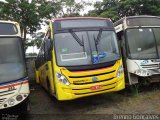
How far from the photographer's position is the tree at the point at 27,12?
645 inches

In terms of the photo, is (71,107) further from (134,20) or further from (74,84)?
(134,20)

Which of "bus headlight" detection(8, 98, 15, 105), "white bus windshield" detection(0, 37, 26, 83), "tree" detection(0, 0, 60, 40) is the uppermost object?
"tree" detection(0, 0, 60, 40)

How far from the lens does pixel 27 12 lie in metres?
16.8

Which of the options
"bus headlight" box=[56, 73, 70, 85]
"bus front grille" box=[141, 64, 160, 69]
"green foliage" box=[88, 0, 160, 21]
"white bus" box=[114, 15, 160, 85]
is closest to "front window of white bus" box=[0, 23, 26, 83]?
"bus headlight" box=[56, 73, 70, 85]

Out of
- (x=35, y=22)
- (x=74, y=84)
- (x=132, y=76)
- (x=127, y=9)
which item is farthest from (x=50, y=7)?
(x=74, y=84)

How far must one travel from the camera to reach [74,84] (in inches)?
324

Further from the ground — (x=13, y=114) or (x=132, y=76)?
(x=132, y=76)

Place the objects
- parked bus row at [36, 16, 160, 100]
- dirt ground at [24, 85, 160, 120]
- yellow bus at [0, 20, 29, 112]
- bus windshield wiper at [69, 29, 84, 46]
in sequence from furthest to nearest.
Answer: bus windshield wiper at [69, 29, 84, 46]
parked bus row at [36, 16, 160, 100]
dirt ground at [24, 85, 160, 120]
yellow bus at [0, 20, 29, 112]

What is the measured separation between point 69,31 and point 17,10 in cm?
901

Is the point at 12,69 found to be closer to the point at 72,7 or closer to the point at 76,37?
the point at 76,37

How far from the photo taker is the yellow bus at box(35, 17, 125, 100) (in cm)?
824

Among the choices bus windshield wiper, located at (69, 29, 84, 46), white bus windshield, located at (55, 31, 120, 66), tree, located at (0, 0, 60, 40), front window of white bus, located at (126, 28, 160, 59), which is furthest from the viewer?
tree, located at (0, 0, 60, 40)

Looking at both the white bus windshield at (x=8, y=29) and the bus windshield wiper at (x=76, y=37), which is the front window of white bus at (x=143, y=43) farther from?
the white bus windshield at (x=8, y=29)

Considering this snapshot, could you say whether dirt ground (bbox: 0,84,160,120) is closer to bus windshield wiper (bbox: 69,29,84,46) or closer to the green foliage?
bus windshield wiper (bbox: 69,29,84,46)
